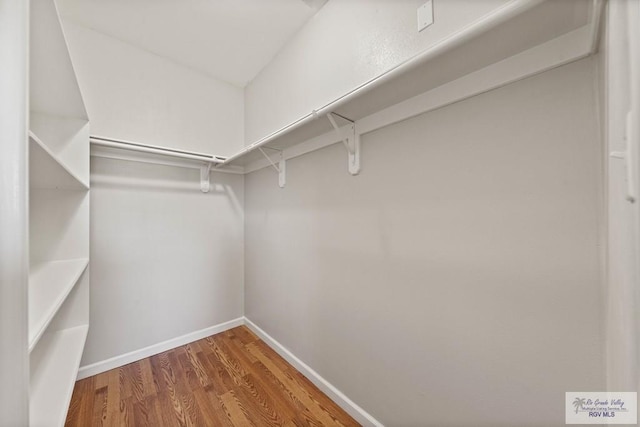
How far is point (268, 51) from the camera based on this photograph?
174 cm

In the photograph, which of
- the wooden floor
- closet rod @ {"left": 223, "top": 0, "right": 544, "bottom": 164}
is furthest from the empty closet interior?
the wooden floor

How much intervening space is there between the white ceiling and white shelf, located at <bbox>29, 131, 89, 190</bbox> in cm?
108

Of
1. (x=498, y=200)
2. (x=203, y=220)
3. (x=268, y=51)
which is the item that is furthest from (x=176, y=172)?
(x=498, y=200)

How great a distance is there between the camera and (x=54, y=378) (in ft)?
2.72

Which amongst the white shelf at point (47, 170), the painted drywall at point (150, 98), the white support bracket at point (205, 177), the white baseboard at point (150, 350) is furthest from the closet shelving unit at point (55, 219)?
the white support bracket at point (205, 177)

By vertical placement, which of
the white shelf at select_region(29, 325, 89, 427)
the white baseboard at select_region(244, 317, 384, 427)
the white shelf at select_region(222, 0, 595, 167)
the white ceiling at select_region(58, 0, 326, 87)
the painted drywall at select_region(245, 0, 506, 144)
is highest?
the white ceiling at select_region(58, 0, 326, 87)

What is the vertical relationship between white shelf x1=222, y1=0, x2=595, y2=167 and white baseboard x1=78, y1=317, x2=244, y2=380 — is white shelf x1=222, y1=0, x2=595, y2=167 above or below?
above

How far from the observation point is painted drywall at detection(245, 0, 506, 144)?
0.86 m

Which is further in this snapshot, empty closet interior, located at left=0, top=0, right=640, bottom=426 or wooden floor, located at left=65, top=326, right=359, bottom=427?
wooden floor, located at left=65, top=326, right=359, bottom=427

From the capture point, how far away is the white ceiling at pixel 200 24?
1354 mm

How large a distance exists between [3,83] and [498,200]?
1241 millimetres

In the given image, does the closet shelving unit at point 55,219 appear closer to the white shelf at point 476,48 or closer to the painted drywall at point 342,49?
the white shelf at point 476,48

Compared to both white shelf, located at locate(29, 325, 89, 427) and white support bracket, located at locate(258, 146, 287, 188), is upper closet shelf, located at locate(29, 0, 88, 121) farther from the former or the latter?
white shelf, located at locate(29, 325, 89, 427)

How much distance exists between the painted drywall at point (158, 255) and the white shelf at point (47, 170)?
1.22ft
